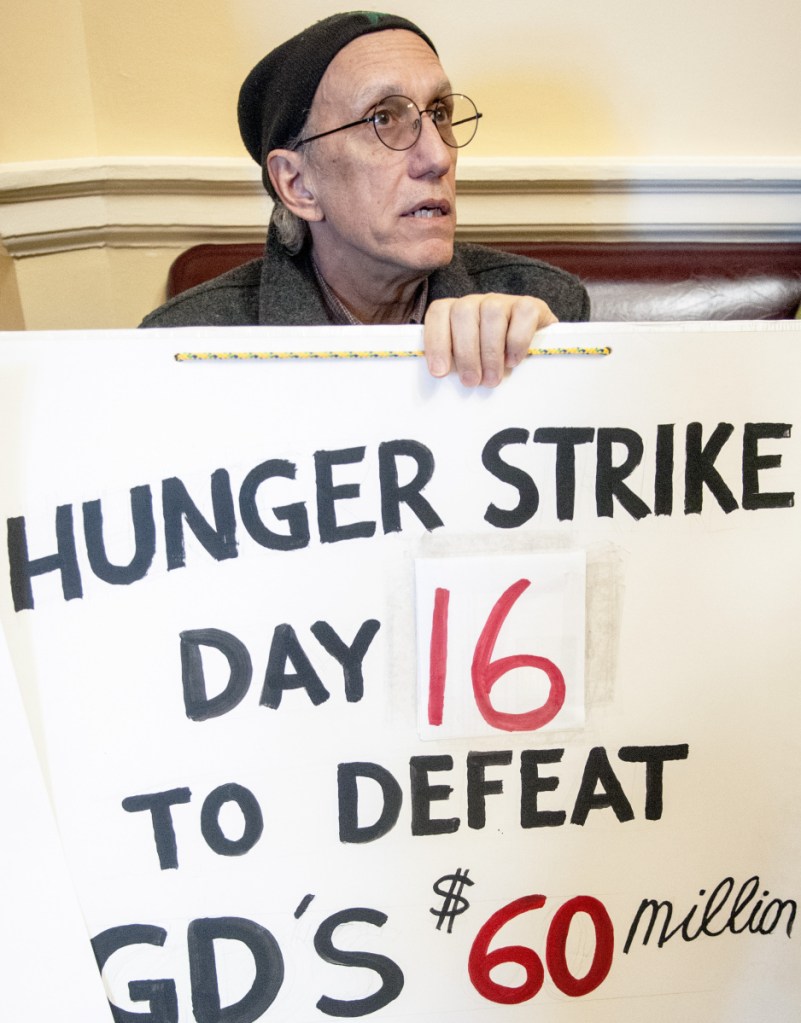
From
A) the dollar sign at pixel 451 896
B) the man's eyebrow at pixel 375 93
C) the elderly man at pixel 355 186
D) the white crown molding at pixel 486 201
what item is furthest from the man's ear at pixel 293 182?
the dollar sign at pixel 451 896

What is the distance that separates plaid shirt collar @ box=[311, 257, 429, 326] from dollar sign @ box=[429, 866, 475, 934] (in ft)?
2.04

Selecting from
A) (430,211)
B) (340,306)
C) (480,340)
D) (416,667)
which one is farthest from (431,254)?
(416,667)

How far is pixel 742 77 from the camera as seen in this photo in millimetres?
1273

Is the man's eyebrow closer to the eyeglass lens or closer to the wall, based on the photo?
the eyeglass lens

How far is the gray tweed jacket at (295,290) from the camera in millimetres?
935

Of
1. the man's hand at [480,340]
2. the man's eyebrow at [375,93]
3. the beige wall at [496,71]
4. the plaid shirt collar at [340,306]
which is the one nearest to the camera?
the man's hand at [480,340]

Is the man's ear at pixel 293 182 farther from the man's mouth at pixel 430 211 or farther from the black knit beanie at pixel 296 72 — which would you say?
the man's mouth at pixel 430 211

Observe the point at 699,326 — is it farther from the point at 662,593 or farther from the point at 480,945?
the point at 480,945

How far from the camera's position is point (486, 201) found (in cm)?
127

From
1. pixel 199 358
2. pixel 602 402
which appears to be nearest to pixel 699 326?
pixel 602 402

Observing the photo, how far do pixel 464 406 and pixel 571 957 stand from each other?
1.48ft

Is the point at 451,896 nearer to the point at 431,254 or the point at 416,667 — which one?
the point at 416,667

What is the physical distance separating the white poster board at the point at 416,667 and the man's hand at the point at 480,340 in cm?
2

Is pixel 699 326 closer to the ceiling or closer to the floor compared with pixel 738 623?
closer to the ceiling
